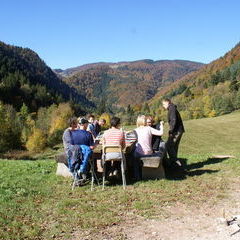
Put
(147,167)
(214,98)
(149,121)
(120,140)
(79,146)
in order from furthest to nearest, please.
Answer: (214,98) → (149,121) → (147,167) → (79,146) → (120,140)

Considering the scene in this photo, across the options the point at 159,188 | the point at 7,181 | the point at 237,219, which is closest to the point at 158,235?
the point at 237,219

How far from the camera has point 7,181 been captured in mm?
10977

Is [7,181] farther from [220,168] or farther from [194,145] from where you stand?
[194,145]

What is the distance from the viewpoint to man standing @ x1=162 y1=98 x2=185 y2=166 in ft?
41.6

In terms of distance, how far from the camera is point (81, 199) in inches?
355

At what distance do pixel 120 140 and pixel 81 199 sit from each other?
6.87 ft

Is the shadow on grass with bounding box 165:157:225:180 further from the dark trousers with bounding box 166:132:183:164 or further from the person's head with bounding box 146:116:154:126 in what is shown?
the person's head with bounding box 146:116:154:126

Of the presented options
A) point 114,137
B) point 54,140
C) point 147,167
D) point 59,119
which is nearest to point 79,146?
point 114,137

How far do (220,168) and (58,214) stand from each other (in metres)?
6.87

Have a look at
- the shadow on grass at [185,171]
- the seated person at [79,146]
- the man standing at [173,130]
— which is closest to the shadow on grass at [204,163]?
the shadow on grass at [185,171]

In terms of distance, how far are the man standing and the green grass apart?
813mm

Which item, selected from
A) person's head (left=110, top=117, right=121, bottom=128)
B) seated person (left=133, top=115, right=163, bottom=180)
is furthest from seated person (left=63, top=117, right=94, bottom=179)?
seated person (left=133, top=115, right=163, bottom=180)

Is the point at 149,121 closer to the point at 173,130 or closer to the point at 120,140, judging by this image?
the point at 173,130

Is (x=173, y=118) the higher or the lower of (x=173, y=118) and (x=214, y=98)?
the lower
